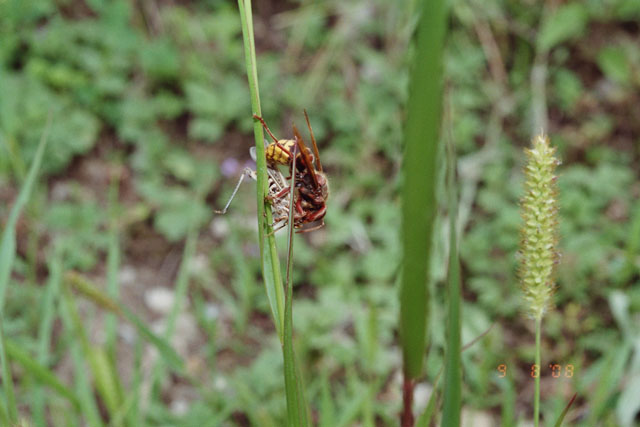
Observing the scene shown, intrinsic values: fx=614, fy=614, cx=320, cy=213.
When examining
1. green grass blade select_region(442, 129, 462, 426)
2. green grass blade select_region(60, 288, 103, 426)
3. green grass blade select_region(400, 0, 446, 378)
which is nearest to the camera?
green grass blade select_region(400, 0, 446, 378)

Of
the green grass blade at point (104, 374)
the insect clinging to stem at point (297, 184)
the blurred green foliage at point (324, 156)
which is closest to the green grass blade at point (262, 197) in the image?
the insect clinging to stem at point (297, 184)

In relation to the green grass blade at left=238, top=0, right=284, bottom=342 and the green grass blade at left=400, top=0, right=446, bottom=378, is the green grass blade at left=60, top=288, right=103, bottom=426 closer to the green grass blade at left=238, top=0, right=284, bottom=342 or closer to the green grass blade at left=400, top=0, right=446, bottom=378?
the green grass blade at left=238, top=0, right=284, bottom=342

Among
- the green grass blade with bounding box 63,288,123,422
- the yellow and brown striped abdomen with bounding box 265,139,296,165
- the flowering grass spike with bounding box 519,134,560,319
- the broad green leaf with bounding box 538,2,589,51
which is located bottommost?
the green grass blade with bounding box 63,288,123,422

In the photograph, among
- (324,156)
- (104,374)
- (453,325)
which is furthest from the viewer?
(324,156)

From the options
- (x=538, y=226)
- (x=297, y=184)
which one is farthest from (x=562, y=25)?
(x=538, y=226)

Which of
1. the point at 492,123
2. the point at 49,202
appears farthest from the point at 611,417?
the point at 49,202

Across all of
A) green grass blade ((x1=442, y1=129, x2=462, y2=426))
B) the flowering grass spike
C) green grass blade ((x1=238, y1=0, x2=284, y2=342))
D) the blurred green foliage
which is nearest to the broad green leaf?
the blurred green foliage

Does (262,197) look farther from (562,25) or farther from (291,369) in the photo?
(562,25)
